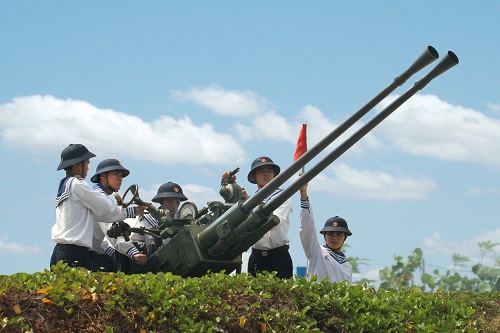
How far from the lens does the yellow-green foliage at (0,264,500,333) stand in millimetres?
5566

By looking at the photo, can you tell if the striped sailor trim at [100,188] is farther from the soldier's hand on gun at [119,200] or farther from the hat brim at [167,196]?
the hat brim at [167,196]

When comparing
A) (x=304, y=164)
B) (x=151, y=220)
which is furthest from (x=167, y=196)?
(x=304, y=164)

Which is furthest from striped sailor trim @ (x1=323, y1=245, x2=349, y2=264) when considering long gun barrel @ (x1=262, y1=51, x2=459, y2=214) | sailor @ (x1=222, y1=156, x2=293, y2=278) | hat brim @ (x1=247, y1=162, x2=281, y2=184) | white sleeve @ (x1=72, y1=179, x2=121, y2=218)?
white sleeve @ (x1=72, y1=179, x2=121, y2=218)

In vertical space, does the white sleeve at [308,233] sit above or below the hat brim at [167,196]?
below

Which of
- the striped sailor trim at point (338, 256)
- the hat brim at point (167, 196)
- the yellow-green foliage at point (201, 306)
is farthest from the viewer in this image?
the hat brim at point (167, 196)

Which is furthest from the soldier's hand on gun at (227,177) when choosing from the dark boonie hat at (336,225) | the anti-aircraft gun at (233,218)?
the dark boonie hat at (336,225)

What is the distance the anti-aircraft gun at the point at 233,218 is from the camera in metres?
7.16

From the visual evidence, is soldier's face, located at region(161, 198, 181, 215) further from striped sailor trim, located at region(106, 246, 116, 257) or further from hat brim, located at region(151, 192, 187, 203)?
striped sailor trim, located at region(106, 246, 116, 257)

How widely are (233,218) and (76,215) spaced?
182 cm

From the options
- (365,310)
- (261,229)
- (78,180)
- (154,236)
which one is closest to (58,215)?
(78,180)

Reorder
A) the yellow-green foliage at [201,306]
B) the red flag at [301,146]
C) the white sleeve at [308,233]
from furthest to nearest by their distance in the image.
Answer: the white sleeve at [308,233], the red flag at [301,146], the yellow-green foliage at [201,306]

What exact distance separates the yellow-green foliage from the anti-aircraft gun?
80 centimetres

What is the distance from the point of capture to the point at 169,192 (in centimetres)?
958

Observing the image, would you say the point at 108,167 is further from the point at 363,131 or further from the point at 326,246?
the point at 363,131
